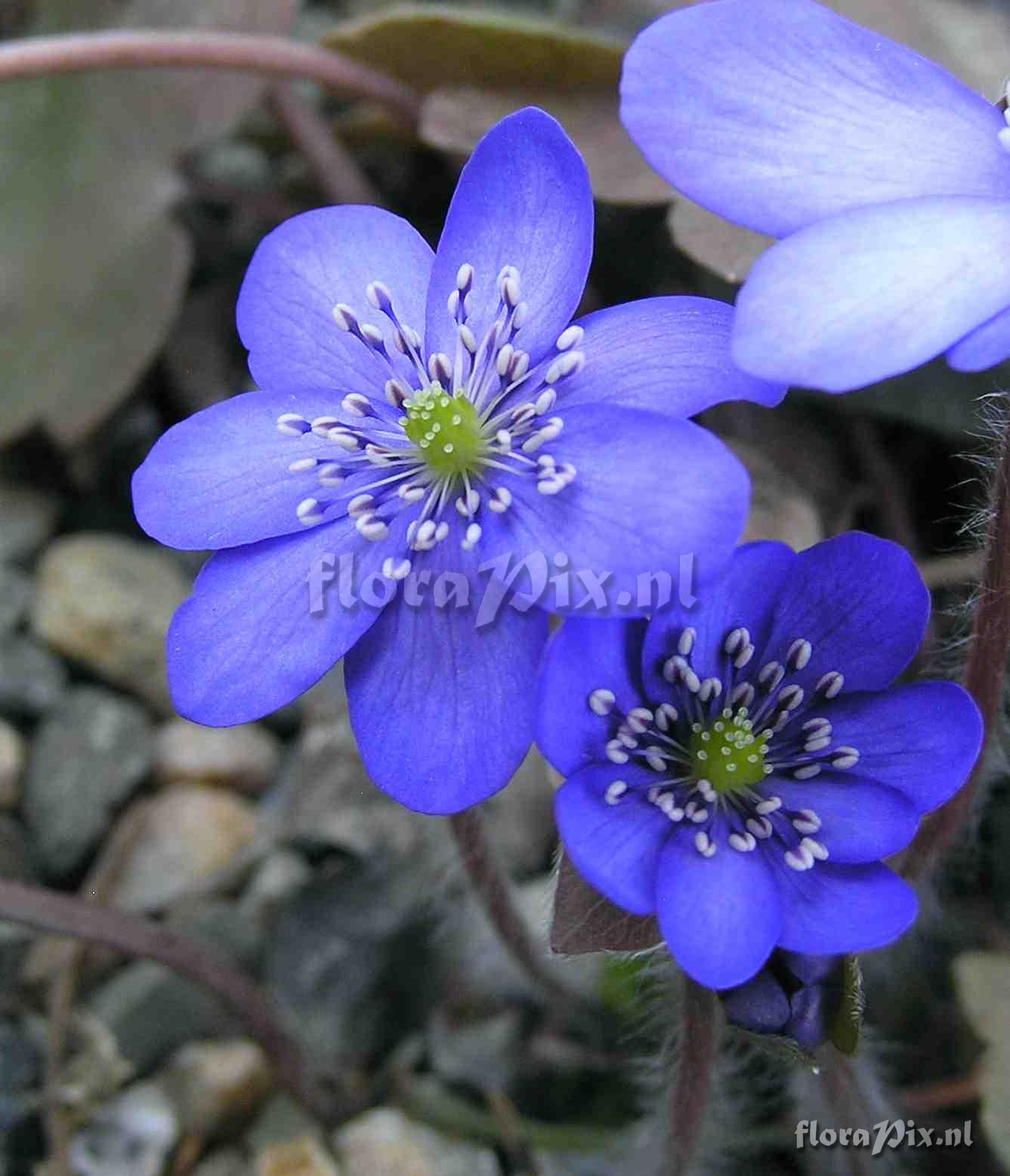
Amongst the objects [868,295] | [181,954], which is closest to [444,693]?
[868,295]

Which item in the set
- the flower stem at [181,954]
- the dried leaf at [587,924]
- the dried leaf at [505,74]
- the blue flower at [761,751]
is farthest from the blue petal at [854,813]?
the dried leaf at [505,74]

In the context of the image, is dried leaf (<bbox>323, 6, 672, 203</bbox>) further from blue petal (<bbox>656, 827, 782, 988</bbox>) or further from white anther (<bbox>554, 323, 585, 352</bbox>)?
blue petal (<bbox>656, 827, 782, 988</bbox>)

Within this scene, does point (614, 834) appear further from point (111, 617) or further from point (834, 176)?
point (111, 617)

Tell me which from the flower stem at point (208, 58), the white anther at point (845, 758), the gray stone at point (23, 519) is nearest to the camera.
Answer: the white anther at point (845, 758)

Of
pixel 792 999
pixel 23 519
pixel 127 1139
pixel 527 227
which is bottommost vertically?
pixel 127 1139

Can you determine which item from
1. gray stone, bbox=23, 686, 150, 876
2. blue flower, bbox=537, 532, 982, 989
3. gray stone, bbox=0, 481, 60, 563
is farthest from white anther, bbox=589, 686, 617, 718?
A: gray stone, bbox=0, 481, 60, 563

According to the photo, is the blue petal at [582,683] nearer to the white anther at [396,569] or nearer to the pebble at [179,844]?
the white anther at [396,569]

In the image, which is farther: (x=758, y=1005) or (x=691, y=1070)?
(x=691, y=1070)
